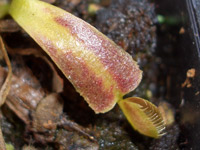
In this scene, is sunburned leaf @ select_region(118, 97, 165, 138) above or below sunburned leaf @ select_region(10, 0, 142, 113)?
below

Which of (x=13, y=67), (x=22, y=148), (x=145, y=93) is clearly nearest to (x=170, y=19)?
(x=145, y=93)

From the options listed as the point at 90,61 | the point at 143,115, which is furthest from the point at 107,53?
the point at 143,115

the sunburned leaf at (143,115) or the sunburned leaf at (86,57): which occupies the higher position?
the sunburned leaf at (86,57)

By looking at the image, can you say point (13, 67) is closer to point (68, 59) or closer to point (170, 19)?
point (68, 59)

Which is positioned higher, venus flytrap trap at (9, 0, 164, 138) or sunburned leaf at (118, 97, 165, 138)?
venus flytrap trap at (9, 0, 164, 138)
